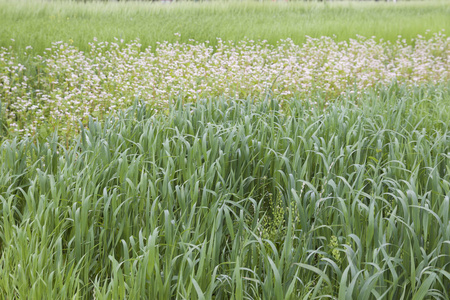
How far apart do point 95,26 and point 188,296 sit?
29.8 feet

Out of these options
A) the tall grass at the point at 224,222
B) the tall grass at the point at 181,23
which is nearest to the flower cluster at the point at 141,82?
the tall grass at the point at 181,23

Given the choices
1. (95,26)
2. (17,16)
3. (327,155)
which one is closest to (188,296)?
(327,155)

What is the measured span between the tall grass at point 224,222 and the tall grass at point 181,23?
18.6 feet

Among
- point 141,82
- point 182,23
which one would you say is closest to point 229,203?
point 141,82

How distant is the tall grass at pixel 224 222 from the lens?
7.72 ft

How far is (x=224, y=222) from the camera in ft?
10.4

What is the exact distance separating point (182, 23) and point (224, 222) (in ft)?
28.7

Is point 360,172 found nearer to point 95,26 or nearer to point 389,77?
point 389,77

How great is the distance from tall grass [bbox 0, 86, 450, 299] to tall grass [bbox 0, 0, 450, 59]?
18.6ft

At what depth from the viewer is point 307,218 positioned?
2.88m

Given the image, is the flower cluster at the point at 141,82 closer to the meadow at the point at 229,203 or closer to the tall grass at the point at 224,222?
the meadow at the point at 229,203

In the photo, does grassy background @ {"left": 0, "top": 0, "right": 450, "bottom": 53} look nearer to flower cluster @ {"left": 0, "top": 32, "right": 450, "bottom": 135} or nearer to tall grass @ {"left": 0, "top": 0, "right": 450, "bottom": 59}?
tall grass @ {"left": 0, "top": 0, "right": 450, "bottom": 59}

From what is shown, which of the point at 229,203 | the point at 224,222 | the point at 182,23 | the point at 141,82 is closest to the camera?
the point at 224,222

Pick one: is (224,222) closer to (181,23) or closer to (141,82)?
(141,82)
